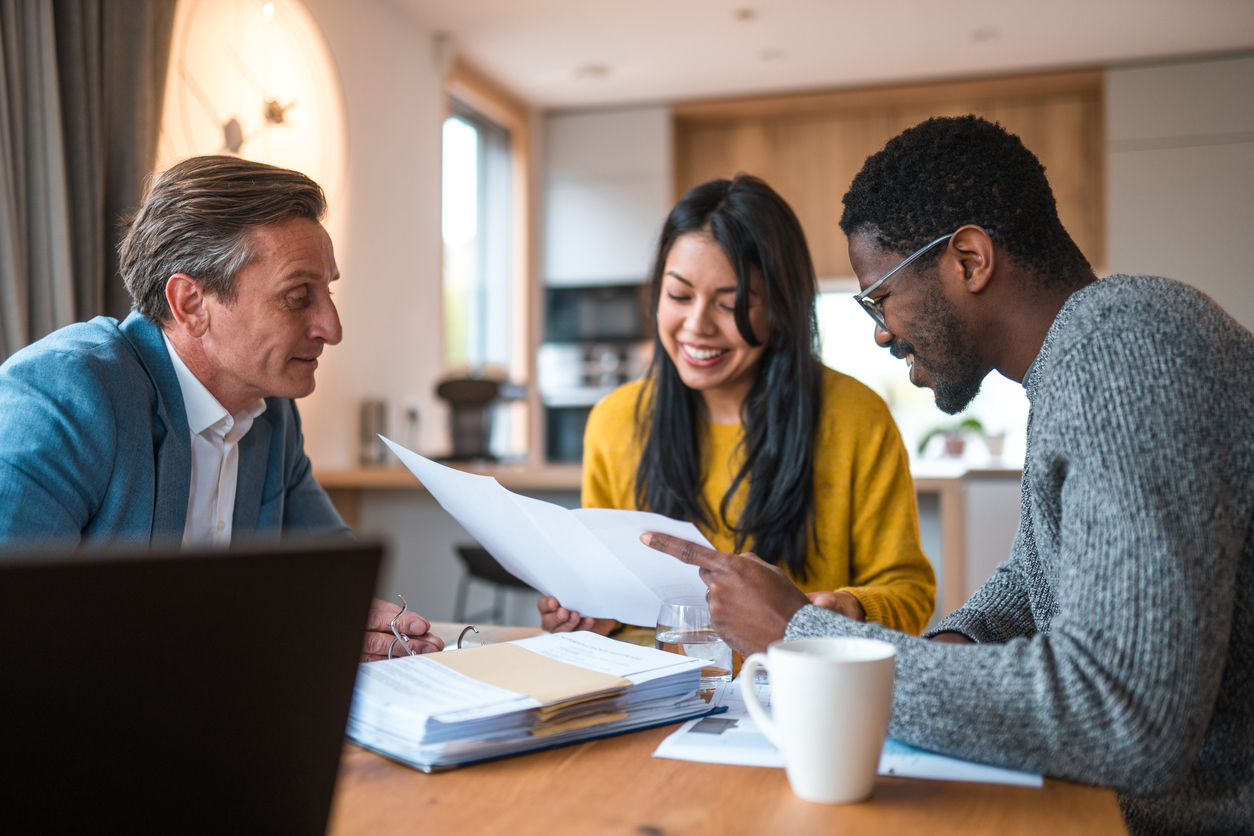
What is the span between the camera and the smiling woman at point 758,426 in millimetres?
1558

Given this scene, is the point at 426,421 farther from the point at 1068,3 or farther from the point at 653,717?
the point at 653,717

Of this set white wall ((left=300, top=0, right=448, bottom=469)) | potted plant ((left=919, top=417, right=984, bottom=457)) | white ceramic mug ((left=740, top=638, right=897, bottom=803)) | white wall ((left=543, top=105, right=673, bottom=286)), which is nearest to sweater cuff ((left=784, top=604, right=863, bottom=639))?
white ceramic mug ((left=740, top=638, right=897, bottom=803))

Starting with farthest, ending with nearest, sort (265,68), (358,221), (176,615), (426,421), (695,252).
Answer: (426,421) < (358,221) < (265,68) < (695,252) < (176,615)

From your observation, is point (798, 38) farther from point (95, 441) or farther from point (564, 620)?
point (95, 441)

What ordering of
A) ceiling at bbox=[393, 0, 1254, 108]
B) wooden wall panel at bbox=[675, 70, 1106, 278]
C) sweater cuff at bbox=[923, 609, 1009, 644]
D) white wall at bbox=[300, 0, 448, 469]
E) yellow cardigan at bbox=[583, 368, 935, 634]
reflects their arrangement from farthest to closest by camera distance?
wooden wall panel at bbox=[675, 70, 1106, 278] → ceiling at bbox=[393, 0, 1254, 108] → white wall at bbox=[300, 0, 448, 469] → yellow cardigan at bbox=[583, 368, 935, 634] → sweater cuff at bbox=[923, 609, 1009, 644]

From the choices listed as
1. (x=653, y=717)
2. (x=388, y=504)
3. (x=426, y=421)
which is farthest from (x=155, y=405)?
(x=426, y=421)

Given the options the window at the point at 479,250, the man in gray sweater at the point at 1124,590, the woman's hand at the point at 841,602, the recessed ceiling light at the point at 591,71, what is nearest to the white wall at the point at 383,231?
the window at the point at 479,250

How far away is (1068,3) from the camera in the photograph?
13.0ft

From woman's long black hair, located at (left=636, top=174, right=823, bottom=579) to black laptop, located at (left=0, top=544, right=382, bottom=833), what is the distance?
1102 millimetres

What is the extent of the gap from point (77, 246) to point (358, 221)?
1.49m

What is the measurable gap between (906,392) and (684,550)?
14.5ft

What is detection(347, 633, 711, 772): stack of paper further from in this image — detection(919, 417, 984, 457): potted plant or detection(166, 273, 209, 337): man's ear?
detection(919, 417, 984, 457): potted plant

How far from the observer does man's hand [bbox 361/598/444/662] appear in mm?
1141

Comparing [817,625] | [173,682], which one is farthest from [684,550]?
[173,682]
